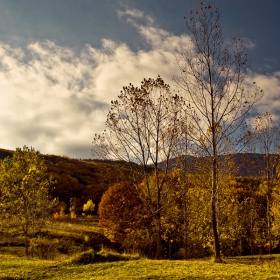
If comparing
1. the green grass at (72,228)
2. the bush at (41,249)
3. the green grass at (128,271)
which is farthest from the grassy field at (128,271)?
the green grass at (72,228)

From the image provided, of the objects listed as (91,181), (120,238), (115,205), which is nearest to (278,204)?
(120,238)

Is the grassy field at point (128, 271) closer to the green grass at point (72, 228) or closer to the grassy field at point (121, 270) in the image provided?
the grassy field at point (121, 270)

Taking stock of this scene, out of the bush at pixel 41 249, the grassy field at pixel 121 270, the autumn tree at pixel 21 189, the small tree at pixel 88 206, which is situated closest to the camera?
the grassy field at pixel 121 270

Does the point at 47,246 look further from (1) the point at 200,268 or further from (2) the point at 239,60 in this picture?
(2) the point at 239,60

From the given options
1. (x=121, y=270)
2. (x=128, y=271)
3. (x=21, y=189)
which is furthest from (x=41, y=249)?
(x=128, y=271)

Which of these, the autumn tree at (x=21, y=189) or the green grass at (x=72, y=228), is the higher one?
the autumn tree at (x=21, y=189)

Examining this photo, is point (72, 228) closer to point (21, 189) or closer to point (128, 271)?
point (21, 189)

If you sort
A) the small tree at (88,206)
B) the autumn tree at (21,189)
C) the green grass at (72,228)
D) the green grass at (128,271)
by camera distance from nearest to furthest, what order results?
1. the green grass at (128,271)
2. the autumn tree at (21,189)
3. the green grass at (72,228)
4. the small tree at (88,206)

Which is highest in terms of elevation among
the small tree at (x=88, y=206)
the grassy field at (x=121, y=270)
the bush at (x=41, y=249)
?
the small tree at (x=88, y=206)

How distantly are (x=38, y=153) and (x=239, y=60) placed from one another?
23773 mm

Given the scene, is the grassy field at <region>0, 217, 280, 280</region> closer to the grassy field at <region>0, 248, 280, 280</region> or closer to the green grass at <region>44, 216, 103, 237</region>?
the grassy field at <region>0, 248, 280, 280</region>

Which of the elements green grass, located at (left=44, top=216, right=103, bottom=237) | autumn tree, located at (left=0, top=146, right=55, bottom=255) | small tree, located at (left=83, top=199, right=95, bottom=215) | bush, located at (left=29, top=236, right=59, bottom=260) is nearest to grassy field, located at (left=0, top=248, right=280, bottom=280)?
autumn tree, located at (left=0, top=146, right=55, bottom=255)

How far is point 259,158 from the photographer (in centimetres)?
4062

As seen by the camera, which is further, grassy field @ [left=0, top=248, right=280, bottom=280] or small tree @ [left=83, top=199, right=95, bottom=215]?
small tree @ [left=83, top=199, right=95, bottom=215]
